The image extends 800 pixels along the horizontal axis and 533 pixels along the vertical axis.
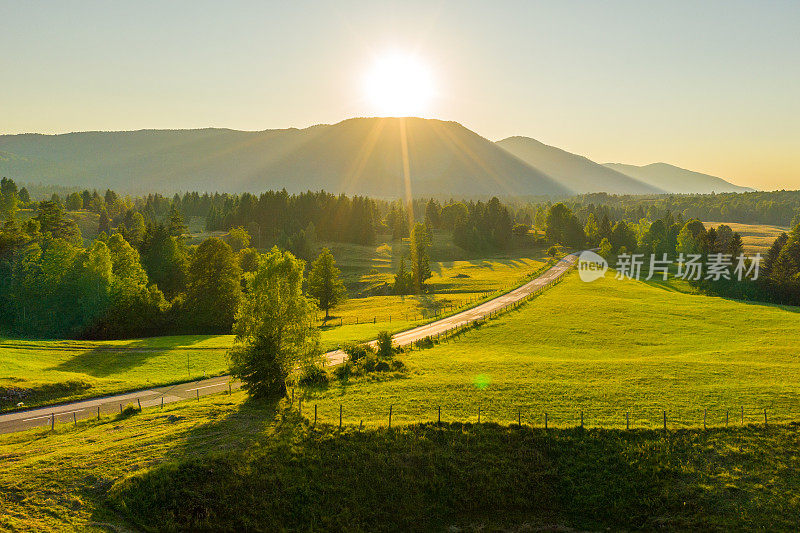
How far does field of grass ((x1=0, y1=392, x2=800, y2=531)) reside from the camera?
27.4 meters

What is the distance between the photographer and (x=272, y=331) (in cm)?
4053

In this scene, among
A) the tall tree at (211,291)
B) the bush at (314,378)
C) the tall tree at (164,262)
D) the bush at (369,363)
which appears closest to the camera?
the bush at (314,378)

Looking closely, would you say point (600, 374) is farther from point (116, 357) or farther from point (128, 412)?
point (116, 357)

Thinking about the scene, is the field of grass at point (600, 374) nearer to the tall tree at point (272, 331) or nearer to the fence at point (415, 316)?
the tall tree at point (272, 331)

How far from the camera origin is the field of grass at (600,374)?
38.1 m

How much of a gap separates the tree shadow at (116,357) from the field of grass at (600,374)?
84.5 ft

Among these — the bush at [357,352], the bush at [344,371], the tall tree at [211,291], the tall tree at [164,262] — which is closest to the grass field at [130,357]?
the bush at [357,352]

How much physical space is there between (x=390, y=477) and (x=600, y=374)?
87.1 ft

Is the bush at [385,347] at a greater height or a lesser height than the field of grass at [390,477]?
greater

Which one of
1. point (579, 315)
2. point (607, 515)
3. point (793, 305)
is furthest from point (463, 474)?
point (793, 305)

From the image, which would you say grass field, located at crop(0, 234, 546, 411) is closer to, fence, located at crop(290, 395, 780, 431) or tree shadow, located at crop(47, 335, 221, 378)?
tree shadow, located at crop(47, 335, 221, 378)

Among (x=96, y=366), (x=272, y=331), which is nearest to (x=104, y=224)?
(x=96, y=366)

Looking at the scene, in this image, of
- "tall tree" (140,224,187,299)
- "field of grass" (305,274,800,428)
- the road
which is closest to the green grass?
the road

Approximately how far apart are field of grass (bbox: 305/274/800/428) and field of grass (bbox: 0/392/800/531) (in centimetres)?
273
